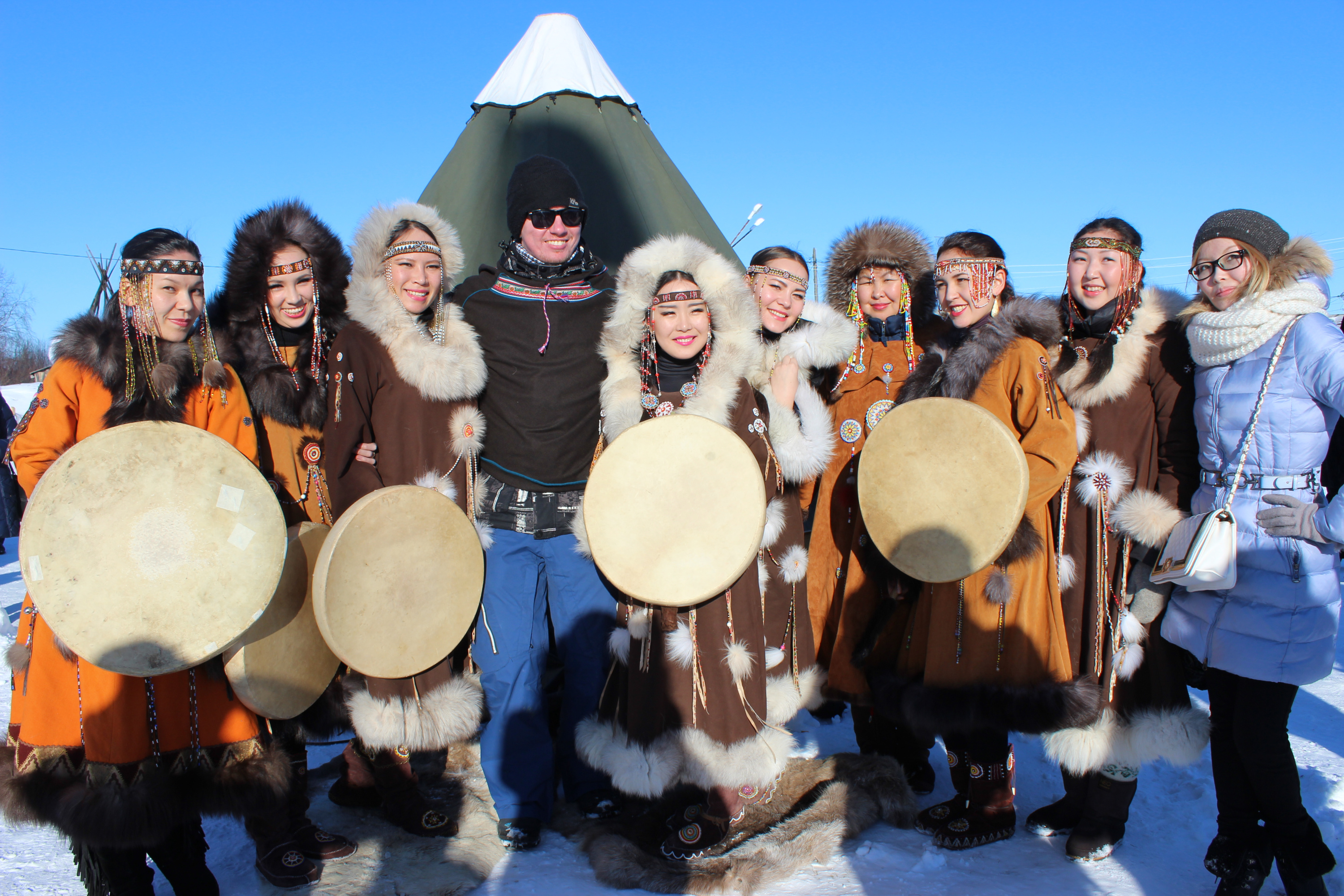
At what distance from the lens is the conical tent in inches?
244

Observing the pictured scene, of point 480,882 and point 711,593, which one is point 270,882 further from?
point 711,593

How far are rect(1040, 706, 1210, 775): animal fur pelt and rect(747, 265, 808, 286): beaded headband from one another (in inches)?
67.6

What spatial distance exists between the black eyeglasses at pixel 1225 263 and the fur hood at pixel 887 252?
1058mm

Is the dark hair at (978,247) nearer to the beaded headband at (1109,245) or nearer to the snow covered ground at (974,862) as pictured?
the beaded headband at (1109,245)

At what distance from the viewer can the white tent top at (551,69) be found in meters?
6.66

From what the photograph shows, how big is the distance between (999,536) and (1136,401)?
62 cm

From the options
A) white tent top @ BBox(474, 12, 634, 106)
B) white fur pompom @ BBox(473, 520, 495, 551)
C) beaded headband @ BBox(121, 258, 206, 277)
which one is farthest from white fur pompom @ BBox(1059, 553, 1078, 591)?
white tent top @ BBox(474, 12, 634, 106)

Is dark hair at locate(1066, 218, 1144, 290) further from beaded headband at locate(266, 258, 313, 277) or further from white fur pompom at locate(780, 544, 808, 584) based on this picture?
beaded headband at locate(266, 258, 313, 277)

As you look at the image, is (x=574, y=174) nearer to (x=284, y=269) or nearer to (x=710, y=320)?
(x=284, y=269)

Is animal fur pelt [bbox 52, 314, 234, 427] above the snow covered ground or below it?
above

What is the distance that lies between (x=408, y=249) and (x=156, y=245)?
0.69m

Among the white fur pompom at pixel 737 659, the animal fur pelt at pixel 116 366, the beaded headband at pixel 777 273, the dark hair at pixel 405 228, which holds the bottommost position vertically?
the white fur pompom at pixel 737 659

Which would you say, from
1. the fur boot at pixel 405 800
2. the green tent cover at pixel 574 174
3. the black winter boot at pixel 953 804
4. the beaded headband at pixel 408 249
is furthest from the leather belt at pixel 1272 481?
the green tent cover at pixel 574 174

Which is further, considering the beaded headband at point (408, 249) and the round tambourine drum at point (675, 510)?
the beaded headband at point (408, 249)
